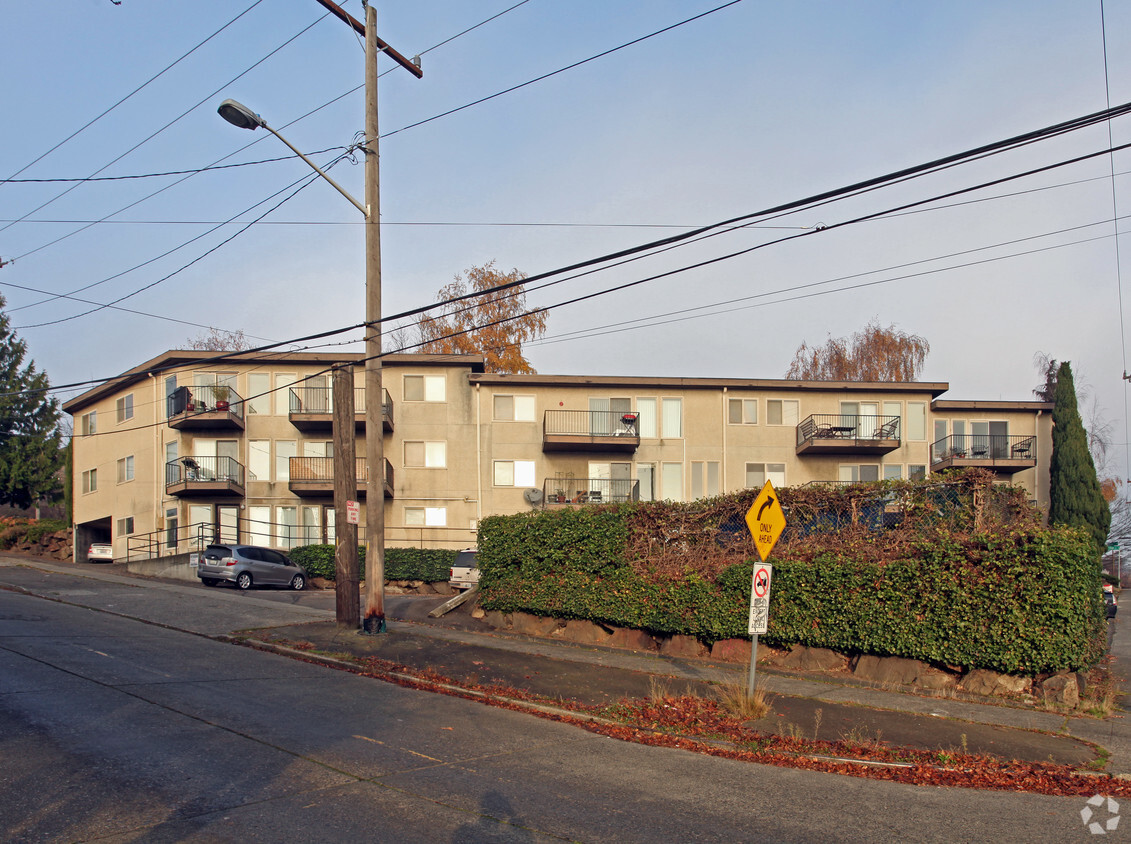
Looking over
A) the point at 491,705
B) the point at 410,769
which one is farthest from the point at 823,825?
the point at 491,705

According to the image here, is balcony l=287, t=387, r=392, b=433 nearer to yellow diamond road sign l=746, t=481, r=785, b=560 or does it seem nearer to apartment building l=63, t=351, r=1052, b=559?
apartment building l=63, t=351, r=1052, b=559

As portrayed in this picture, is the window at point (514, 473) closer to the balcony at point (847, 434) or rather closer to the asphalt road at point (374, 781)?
the balcony at point (847, 434)

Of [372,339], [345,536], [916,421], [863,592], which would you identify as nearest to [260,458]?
[345,536]

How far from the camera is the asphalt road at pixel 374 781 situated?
21.6 feet

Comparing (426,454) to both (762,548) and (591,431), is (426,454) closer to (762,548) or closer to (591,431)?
(591,431)

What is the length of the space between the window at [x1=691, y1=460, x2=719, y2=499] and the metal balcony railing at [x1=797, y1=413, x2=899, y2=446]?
12.7 ft

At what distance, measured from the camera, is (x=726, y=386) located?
38.6 meters

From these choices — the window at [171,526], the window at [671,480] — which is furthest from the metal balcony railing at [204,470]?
the window at [671,480]

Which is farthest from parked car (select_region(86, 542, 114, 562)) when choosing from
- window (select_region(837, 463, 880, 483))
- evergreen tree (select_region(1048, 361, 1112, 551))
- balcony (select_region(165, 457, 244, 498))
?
evergreen tree (select_region(1048, 361, 1112, 551))

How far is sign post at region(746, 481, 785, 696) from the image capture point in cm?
1131

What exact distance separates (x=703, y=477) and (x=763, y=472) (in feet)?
Result: 8.85

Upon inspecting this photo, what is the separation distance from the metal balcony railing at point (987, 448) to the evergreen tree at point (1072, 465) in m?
1.25

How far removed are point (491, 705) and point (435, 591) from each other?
24.3m

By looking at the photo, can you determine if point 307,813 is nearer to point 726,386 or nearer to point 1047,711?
point 1047,711
